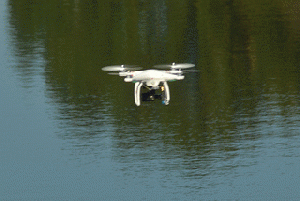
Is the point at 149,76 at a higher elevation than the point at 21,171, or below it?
higher

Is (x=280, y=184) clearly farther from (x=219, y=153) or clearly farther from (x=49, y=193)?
(x=49, y=193)

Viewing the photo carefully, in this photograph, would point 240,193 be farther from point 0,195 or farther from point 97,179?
point 0,195

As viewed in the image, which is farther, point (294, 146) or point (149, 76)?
point (294, 146)

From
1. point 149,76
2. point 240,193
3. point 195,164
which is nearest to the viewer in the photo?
point 149,76

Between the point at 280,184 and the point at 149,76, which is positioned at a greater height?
the point at 149,76

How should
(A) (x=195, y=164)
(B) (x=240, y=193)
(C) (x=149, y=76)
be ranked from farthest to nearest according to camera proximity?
(A) (x=195, y=164) < (B) (x=240, y=193) < (C) (x=149, y=76)

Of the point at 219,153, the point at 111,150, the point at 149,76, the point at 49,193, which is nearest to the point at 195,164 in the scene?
the point at 219,153

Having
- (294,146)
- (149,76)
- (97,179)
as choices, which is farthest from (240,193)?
(149,76)

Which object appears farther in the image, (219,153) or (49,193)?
(219,153)
